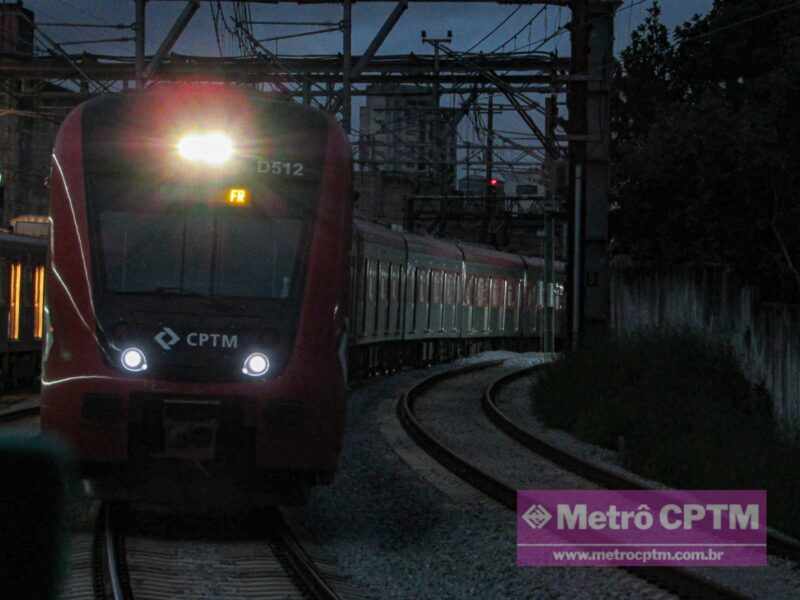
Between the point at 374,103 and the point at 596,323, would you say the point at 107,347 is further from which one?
the point at 374,103

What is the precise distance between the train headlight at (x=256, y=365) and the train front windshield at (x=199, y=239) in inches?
18.3

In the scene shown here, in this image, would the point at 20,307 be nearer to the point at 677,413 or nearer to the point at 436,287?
the point at 677,413

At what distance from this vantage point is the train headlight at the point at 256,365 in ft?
29.7

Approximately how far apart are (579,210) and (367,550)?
1389 centimetres

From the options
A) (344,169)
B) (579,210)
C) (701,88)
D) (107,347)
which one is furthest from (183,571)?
(701,88)

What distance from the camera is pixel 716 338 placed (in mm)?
19516

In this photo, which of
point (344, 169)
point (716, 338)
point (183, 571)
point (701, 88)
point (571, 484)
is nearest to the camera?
point (183, 571)

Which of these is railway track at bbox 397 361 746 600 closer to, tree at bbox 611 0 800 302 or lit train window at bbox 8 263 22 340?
tree at bbox 611 0 800 302

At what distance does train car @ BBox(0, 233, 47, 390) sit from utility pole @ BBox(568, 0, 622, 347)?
9059mm

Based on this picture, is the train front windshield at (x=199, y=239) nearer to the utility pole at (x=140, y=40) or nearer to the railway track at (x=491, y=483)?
the railway track at (x=491, y=483)

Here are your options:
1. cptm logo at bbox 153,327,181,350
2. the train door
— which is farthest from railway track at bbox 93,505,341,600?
the train door

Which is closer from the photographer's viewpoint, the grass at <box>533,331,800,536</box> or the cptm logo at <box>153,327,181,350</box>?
the cptm logo at <box>153,327,181,350</box>

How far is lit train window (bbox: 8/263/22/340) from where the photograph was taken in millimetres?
22734

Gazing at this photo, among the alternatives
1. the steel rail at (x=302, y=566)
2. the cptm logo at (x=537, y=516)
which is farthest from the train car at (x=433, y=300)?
the steel rail at (x=302, y=566)
